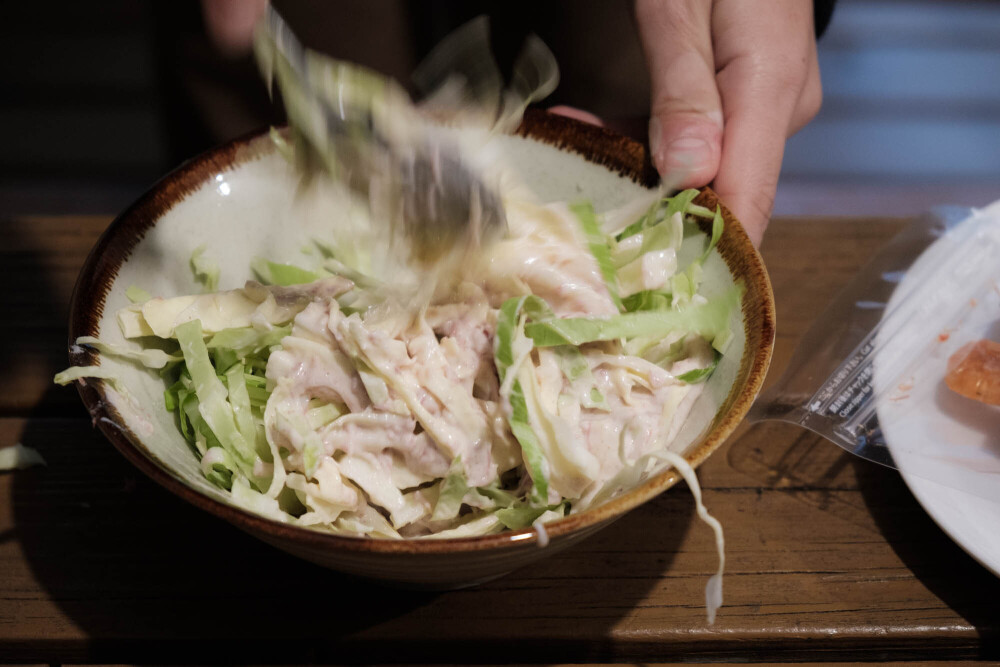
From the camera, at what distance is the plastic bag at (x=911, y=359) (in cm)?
153

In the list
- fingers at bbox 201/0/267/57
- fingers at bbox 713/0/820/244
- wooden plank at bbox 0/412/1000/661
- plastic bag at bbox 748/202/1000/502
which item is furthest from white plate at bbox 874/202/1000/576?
fingers at bbox 201/0/267/57

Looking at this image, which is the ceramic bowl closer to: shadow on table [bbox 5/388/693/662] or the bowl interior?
the bowl interior

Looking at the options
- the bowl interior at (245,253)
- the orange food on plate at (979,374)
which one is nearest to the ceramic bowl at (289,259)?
the bowl interior at (245,253)

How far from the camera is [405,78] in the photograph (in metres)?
3.04

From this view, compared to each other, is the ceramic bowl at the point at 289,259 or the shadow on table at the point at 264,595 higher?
the ceramic bowl at the point at 289,259

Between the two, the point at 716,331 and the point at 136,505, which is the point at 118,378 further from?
the point at 716,331

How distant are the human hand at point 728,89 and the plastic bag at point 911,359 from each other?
30cm

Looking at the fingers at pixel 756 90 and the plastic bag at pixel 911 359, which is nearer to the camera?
the plastic bag at pixel 911 359

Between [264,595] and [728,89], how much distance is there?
1.45m

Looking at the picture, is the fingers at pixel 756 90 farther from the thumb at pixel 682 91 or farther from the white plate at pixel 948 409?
the white plate at pixel 948 409

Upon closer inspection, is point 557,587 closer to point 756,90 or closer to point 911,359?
point 911,359

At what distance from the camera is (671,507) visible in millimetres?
1523

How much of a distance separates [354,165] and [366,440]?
0.48 meters

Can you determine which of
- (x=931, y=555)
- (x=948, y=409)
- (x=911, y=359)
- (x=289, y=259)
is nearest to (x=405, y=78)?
(x=289, y=259)
